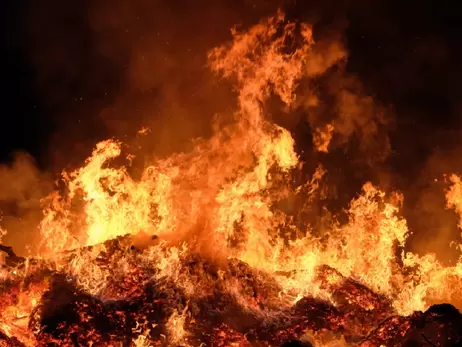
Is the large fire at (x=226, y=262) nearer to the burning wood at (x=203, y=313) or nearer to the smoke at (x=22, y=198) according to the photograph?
the burning wood at (x=203, y=313)

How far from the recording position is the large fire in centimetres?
1032

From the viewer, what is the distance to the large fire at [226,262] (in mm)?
10320

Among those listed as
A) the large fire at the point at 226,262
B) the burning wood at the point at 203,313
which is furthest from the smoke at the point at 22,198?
the burning wood at the point at 203,313

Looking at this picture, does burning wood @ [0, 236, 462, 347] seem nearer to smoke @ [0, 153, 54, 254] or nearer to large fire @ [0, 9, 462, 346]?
large fire @ [0, 9, 462, 346]

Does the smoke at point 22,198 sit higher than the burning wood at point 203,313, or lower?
higher

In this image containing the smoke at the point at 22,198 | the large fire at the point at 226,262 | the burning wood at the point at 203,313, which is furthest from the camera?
the smoke at the point at 22,198

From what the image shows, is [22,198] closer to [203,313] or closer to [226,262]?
[226,262]

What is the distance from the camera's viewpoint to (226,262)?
41.1 ft

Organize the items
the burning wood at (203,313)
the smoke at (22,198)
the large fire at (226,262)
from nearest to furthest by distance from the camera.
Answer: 1. the burning wood at (203,313)
2. the large fire at (226,262)
3. the smoke at (22,198)

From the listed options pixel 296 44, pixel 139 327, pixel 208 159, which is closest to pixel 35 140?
pixel 208 159

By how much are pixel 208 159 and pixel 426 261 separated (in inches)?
311

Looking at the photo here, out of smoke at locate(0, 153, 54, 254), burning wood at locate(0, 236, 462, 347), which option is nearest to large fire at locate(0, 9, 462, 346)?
burning wood at locate(0, 236, 462, 347)


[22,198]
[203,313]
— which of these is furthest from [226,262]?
[22,198]

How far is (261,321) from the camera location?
441 inches
